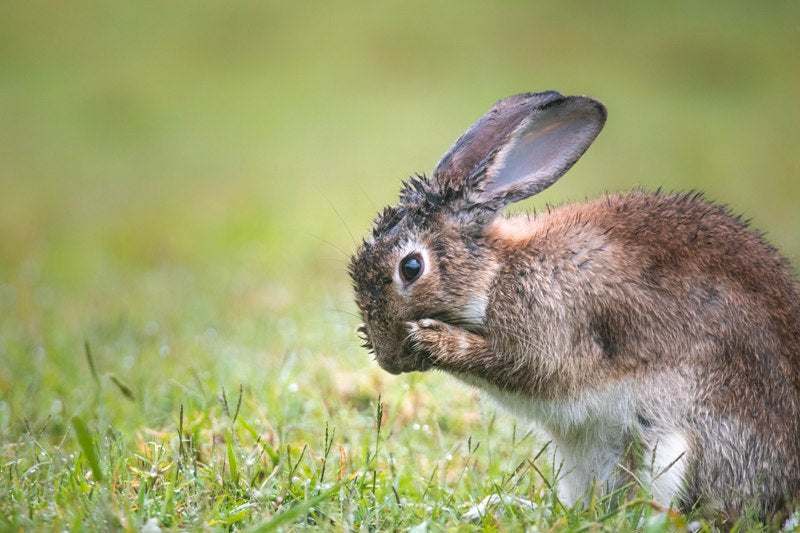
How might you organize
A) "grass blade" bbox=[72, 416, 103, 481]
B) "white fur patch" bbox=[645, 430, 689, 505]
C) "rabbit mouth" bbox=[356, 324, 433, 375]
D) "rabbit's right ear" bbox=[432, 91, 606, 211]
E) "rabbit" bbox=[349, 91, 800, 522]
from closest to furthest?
"grass blade" bbox=[72, 416, 103, 481]
"white fur patch" bbox=[645, 430, 689, 505]
"rabbit" bbox=[349, 91, 800, 522]
"rabbit mouth" bbox=[356, 324, 433, 375]
"rabbit's right ear" bbox=[432, 91, 606, 211]

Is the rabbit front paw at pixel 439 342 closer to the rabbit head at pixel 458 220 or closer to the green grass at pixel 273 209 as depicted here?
the rabbit head at pixel 458 220

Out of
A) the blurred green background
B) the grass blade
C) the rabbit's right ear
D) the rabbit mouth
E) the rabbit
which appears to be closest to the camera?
the grass blade

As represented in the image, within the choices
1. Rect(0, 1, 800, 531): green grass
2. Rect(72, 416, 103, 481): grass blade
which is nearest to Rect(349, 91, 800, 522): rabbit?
Rect(0, 1, 800, 531): green grass

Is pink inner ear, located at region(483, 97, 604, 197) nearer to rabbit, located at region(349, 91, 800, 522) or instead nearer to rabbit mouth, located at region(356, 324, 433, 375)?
rabbit, located at region(349, 91, 800, 522)

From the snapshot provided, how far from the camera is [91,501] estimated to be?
397cm

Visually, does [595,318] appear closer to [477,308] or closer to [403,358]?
[477,308]

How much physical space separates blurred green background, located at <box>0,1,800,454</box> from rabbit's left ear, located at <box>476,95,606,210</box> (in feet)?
3.55

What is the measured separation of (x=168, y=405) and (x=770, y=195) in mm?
10664

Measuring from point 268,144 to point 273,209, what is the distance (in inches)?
180

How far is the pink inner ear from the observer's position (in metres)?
4.98

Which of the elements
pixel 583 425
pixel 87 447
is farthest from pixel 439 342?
pixel 87 447

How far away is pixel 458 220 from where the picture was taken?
16.2ft

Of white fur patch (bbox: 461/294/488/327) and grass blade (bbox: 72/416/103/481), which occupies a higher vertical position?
white fur patch (bbox: 461/294/488/327)

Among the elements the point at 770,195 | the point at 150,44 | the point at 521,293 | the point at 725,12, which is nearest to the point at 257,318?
the point at 521,293
